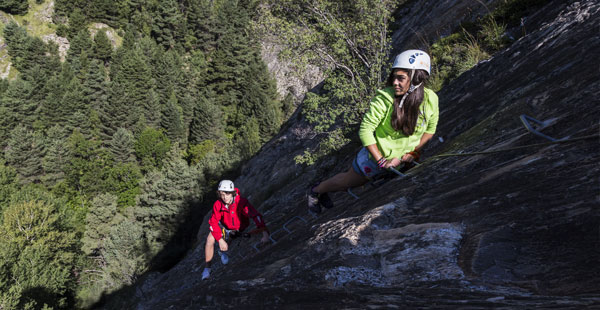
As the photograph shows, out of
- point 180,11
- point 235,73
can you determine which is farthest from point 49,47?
point 235,73

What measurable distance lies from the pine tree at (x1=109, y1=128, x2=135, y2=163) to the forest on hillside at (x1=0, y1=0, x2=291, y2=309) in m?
0.20

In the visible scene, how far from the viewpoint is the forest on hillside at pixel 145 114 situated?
16.1 metres

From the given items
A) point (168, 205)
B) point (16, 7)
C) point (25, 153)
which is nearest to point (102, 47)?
point (16, 7)

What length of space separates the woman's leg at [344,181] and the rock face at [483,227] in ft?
1.13

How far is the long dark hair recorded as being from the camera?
447 cm

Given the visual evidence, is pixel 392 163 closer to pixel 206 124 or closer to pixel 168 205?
pixel 168 205

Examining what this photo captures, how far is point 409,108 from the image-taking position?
454cm

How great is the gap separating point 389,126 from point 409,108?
0.35 metres

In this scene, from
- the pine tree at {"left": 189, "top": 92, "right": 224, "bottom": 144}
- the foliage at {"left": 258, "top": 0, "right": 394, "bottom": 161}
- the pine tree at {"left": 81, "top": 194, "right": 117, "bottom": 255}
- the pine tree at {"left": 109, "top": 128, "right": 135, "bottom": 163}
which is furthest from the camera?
the pine tree at {"left": 189, "top": 92, "right": 224, "bottom": 144}

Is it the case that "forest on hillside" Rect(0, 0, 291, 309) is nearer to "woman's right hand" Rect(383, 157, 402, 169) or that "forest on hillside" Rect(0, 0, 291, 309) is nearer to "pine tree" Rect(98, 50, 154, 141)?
"pine tree" Rect(98, 50, 154, 141)

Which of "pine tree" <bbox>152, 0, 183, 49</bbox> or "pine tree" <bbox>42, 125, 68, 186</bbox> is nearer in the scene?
"pine tree" <bbox>42, 125, 68, 186</bbox>

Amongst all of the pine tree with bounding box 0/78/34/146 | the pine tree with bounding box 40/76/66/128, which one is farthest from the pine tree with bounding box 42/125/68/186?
the pine tree with bounding box 40/76/66/128

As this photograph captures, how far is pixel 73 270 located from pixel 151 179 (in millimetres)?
18119

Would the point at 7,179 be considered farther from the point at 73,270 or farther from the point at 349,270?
the point at 349,270
